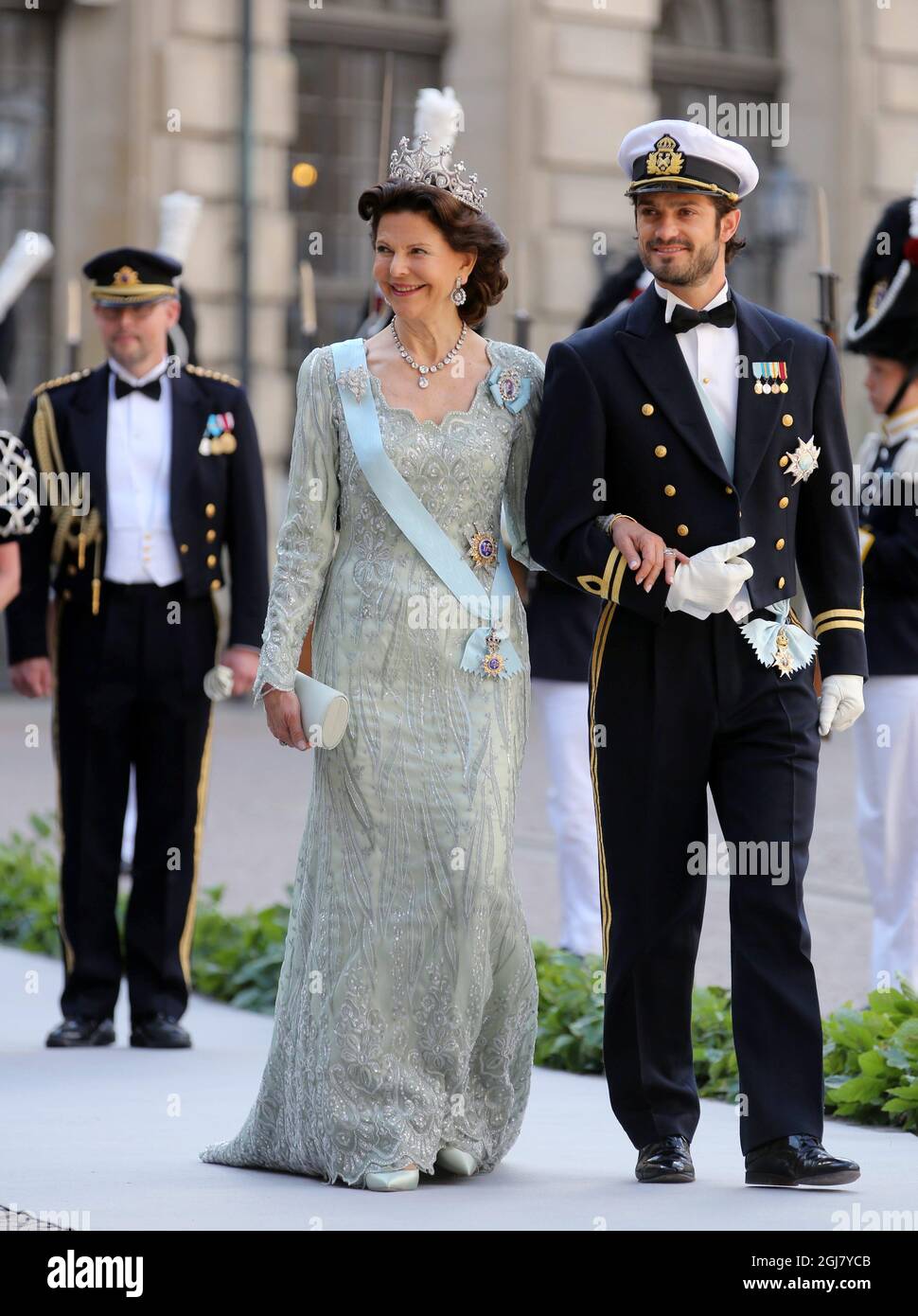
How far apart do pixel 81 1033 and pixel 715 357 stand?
2.94 meters

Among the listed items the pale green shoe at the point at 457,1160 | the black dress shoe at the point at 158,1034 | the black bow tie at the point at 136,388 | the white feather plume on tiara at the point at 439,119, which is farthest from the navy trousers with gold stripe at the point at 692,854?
the black bow tie at the point at 136,388

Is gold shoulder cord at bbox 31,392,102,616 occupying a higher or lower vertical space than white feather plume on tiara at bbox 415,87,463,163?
lower

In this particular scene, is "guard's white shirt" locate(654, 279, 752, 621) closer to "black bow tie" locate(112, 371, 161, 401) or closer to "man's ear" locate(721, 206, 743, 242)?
Result: "man's ear" locate(721, 206, 743, 242)

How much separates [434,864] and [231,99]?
13.6 meters

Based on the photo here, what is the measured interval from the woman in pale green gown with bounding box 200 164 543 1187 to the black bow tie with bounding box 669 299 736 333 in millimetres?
415

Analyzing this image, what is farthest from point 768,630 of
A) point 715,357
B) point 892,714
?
point 892,714

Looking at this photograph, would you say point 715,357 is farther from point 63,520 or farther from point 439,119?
point 63,520

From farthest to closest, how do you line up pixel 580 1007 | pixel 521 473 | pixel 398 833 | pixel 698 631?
pixel 580 1007 → pixel 521 473 → pixel 398 833 → pixel 698 631

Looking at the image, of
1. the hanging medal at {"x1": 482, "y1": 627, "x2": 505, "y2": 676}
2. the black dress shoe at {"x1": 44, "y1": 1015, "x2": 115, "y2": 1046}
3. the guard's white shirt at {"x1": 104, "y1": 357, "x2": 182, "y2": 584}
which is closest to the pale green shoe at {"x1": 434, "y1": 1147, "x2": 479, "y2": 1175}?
the hanging medal at {"x1": 482, "y1": 627, "x2": 505, "y2": 676}

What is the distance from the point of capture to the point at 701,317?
16.7 feet

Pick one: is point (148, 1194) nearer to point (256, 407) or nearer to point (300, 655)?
point (300, 655)

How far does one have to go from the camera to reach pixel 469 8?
19.2m

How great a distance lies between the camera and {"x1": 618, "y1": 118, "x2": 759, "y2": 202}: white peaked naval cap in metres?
5.04

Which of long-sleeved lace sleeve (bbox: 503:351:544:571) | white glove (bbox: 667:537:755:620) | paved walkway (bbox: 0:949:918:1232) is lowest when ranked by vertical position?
paved walkway (bbox: 0:949:918:1232)
